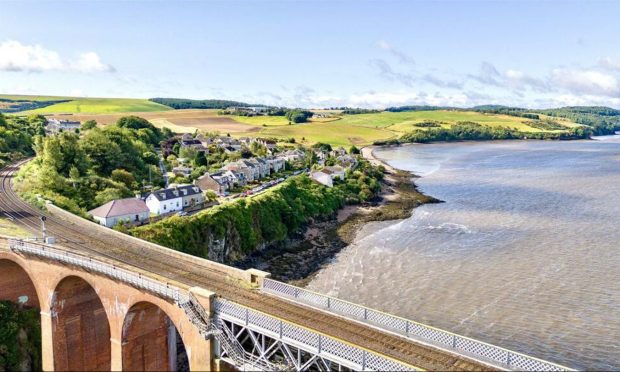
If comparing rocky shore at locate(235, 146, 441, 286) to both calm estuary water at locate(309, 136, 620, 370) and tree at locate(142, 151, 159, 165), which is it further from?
tree at locate(142, 151, 159, 165)

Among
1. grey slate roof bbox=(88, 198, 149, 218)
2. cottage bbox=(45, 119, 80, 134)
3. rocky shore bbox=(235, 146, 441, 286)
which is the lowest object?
rocky shore bbox=(235, 146, 441, 286)

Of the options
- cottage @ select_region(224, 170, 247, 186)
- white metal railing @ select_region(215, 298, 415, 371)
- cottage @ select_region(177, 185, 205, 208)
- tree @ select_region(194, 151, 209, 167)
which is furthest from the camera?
tree @ select_region(194, 151, 209, 167)

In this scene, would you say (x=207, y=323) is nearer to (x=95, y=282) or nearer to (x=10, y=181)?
(x=95, y=282)

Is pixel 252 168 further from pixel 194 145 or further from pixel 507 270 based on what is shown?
pixel 507 270

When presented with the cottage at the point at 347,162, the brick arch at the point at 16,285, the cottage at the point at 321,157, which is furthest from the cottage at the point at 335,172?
the brick arch at the point at 16,285

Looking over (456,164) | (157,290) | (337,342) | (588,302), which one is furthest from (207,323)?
(456,164)

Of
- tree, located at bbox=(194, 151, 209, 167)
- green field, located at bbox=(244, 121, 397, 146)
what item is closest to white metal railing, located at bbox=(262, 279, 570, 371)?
tree, located at bbox=(194, 151, 209, 167)

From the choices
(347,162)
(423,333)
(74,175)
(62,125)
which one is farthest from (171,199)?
(62,125)
